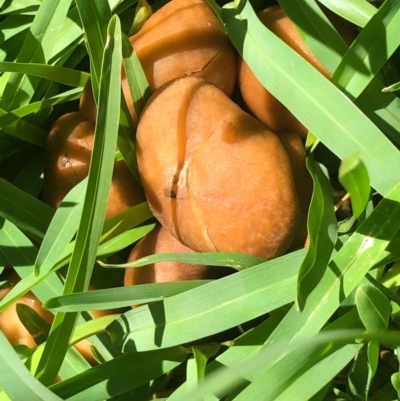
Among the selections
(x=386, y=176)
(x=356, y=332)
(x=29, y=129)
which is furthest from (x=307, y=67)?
(x=29, y=129)

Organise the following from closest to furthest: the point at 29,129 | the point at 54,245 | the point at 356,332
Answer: the point at 356,332, the point at 54,245, the point at 29,129

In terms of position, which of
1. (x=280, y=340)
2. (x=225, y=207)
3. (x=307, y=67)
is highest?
(x=307, y=67)

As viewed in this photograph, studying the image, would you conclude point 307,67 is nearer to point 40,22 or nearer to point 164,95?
point 164,95

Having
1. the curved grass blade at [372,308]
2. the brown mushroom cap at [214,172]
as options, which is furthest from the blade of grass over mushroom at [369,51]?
the curved grass blade at [372,308]

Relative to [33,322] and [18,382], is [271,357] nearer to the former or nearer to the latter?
[18,382]

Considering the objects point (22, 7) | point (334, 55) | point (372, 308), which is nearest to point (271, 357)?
point (372, 308)

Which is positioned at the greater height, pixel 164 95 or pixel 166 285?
pixel 164 95

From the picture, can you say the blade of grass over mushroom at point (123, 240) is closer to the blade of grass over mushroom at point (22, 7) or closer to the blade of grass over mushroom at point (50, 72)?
the blade of grass over mushroom at point (50, 72)
